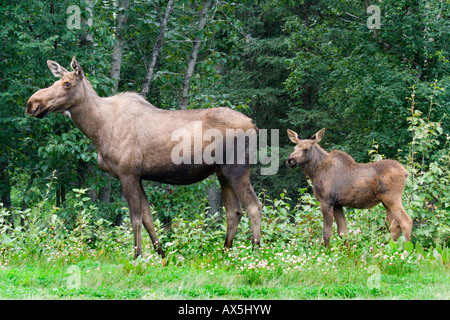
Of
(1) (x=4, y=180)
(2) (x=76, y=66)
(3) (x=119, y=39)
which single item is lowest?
(1) (x=4, y=180)

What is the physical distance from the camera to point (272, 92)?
26.6m

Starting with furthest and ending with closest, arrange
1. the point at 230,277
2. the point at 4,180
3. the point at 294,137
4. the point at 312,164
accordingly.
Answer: the point at 4,180 → the point at 294,137 → the point at 312,164 → the point at 230,277

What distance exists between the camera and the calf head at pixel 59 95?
7.11 meters

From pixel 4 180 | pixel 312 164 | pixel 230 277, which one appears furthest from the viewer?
pixel 4 180

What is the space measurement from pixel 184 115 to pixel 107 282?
279 centimetres

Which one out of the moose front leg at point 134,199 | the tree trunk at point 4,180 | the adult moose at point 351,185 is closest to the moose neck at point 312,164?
the adult moose at point 351,185

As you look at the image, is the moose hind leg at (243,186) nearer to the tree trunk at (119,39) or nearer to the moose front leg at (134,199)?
the moose front leg at (134,199)

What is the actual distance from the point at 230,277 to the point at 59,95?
348 centimetres

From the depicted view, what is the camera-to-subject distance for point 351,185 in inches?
316

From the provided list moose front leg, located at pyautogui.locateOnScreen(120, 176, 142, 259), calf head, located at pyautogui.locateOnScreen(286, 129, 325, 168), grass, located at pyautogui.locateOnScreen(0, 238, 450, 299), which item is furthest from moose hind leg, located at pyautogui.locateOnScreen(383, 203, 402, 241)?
moose front leg, located at pyautogui.locateOnScreen(120, 176, 142, 259)

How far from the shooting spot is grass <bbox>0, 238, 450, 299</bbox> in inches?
223

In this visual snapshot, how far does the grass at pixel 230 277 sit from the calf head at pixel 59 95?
6.87 feet

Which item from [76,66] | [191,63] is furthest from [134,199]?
[191,63]

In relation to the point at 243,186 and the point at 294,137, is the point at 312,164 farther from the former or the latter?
the point at 243,186
